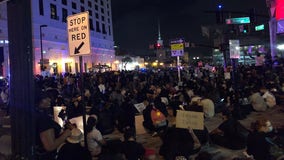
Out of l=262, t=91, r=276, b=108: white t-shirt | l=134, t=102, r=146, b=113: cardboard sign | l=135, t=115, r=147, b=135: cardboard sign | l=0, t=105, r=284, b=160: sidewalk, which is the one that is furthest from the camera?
l=262, t=91, r=276, b=108: white t-shirt

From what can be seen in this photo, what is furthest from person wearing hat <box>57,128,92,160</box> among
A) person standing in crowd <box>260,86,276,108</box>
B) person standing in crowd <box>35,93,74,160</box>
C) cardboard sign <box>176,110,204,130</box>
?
person standing in crowd <box>260,86,276,108</box>

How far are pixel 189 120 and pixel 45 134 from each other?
3884 mm

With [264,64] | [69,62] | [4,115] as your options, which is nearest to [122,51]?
[69,62]

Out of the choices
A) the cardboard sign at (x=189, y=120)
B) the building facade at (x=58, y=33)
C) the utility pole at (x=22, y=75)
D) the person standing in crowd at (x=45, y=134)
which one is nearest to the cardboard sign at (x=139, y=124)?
the cardboard sign at (x=189, y=120)

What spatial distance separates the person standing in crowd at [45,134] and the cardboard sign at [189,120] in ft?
11.1

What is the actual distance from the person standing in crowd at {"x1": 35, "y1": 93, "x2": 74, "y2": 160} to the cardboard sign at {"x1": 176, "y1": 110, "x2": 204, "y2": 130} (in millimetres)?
3388

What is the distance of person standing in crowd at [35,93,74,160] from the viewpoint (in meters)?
4.52

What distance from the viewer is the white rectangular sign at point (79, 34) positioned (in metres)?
6.20

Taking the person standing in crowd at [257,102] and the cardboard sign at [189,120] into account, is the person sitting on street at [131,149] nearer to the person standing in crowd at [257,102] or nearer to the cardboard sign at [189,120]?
the cardboard sign at [189,120]

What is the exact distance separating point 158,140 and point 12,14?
6.79 m

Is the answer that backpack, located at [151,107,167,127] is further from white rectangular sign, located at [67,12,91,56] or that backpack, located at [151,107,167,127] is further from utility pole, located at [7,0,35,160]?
utility pole, located at [7,0,35,160]

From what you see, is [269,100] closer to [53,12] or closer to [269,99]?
[269,99]

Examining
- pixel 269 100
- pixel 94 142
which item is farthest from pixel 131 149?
pixel 269 100

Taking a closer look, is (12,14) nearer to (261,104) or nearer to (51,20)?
(261,104)
